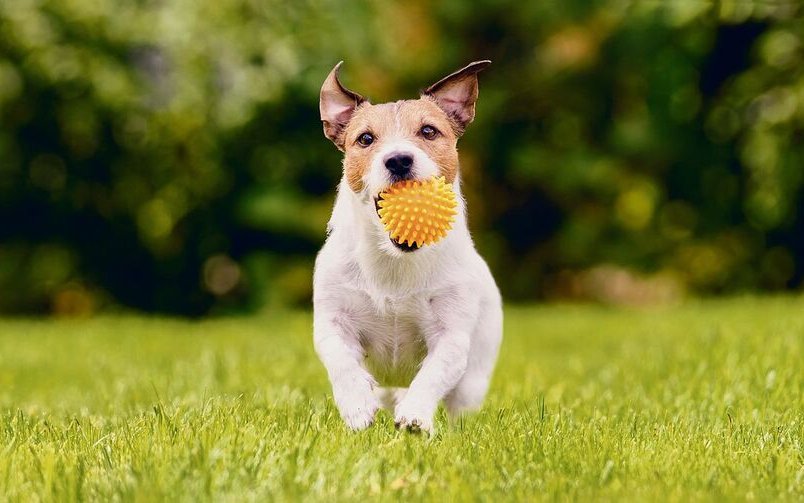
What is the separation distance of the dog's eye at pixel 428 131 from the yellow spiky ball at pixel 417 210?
0.78ft

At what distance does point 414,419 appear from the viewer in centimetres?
378

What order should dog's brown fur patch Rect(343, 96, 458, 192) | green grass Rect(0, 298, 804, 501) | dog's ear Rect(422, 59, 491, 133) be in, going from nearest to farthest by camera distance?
green grass Rect(0, 298, 804, 501)
dog's brown fur patch Rect(343, 96, 458, 192)
dog's ear Rect(422, 59, 491, 133)

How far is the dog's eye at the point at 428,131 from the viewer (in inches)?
161

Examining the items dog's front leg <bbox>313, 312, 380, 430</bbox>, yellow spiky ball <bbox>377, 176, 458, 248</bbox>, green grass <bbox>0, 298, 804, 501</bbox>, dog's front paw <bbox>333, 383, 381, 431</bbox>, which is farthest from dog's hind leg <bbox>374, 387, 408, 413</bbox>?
yellow spiky ball <bbox>377, 176, 458, 248</bbox>

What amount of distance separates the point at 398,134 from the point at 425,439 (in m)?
1.17

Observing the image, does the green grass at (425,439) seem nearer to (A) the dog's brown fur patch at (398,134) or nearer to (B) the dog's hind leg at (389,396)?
(B) the dog's hind leg at (389,396)

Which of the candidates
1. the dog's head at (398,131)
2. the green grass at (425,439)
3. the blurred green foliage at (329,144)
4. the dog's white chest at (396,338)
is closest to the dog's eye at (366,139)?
the dog's head at (398,131)

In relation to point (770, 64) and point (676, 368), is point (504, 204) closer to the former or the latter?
point (770, 64)

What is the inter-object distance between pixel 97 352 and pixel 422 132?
5921 millimetres

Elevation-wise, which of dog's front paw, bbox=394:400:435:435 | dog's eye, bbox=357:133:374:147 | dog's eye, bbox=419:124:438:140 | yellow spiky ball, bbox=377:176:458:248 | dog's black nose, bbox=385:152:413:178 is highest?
dog's eye, bbox=419:124:438:140

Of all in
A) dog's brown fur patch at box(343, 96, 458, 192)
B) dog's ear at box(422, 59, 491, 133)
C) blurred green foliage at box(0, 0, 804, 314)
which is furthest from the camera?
blurred green foliage at box(0, 0, 804, 314)

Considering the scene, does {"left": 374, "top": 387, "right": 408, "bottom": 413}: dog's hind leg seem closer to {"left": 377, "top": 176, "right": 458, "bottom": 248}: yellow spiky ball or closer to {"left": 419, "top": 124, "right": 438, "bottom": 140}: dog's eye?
{"left": 377, "top": 176, "right": 458, "bottom": 248}: yellow spiky ball

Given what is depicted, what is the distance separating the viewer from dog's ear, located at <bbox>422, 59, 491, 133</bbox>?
4.32 metres

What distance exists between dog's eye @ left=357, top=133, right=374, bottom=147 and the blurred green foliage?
8.65 metres
